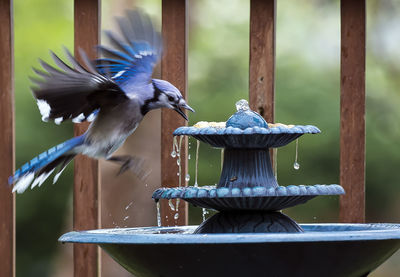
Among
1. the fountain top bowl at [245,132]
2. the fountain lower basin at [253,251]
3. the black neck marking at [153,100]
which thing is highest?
the black neck marking at [153,100]

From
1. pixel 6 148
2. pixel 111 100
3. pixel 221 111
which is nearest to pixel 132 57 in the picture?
pixel 111 100

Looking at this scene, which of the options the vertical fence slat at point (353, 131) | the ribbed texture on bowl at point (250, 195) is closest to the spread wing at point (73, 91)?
the ribbed texture on bowl at point (250, 195)

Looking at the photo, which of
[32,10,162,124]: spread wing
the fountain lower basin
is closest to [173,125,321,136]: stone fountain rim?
the fountain lower basin

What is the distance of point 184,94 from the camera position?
3.61 m

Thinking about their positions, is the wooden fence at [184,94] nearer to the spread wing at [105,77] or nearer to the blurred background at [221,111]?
the spread wing at [105,77]

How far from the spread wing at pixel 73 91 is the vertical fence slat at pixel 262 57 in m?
0.57

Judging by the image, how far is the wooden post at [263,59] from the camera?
359cm

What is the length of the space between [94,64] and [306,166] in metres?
2.51

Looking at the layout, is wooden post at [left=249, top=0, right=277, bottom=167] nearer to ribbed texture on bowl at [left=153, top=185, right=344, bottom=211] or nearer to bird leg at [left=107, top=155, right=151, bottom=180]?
bird leg at [left=107, top=155, right=151, bottom=180]

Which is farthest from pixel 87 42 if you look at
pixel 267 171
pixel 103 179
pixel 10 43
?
pixel 103 179

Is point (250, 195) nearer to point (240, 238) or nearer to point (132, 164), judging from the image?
point (240, 238)

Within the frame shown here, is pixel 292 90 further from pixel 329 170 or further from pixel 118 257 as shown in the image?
pixel 118 257

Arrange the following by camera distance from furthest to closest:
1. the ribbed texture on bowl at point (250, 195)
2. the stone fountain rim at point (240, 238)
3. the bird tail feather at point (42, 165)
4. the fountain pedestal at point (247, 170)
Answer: the bird tail feather at point (42, 165)
the fountain pedestal at point (247, 170)
the ribbed texture on bowl at point (250, 195)
the stone fountain rim at point (240, 238)

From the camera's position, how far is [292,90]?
225 inches
